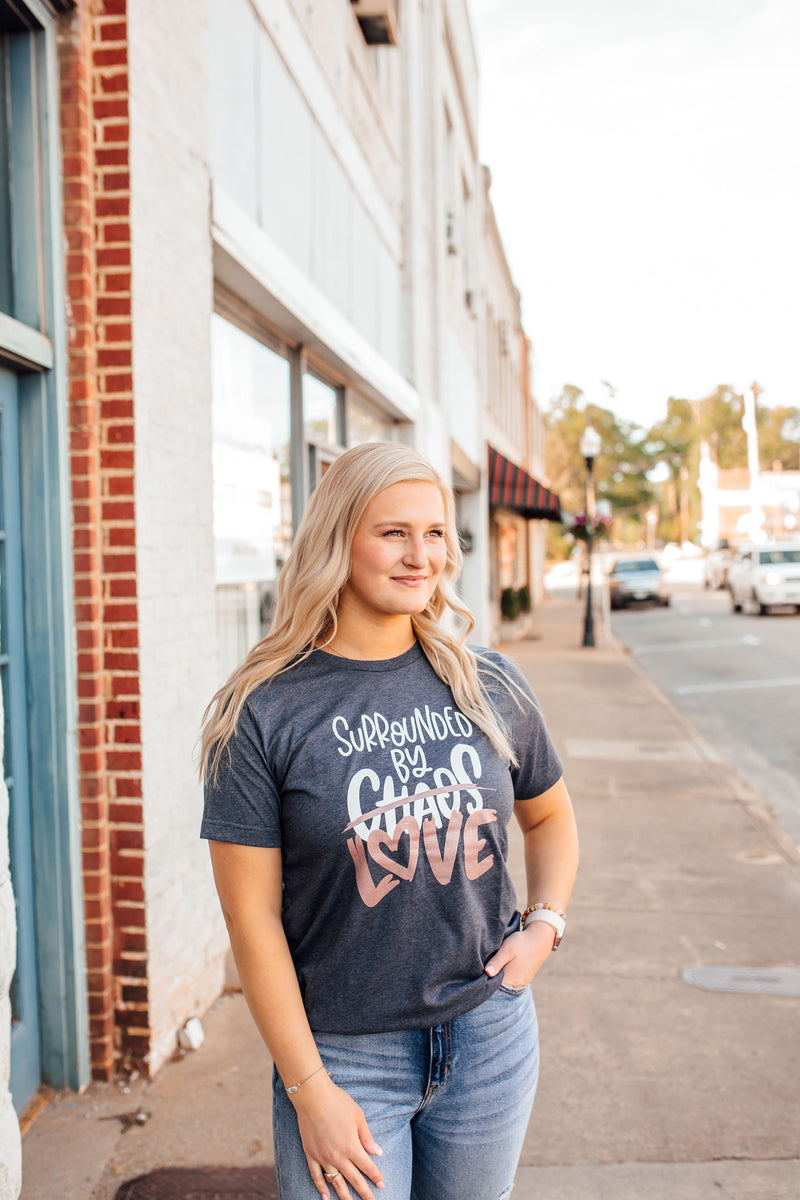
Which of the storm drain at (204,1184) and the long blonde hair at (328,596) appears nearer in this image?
the long blonde hair at (328,596)

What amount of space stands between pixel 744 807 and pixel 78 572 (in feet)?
18.5

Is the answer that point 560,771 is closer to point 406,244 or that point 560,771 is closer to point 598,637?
point 406,244

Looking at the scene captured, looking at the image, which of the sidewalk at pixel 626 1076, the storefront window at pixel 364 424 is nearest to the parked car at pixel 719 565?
the storefront window at pixel 364 424

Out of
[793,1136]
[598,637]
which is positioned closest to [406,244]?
[793,1136]

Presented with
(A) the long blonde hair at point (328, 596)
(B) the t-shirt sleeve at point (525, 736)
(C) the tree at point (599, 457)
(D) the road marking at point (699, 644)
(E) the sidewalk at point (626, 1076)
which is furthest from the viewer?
(C) the tree at point (599, 457)

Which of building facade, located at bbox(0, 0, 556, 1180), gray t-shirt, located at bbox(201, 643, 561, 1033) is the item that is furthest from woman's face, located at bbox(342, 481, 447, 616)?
building facade, located at bbox(0, 0, 556, 1180)

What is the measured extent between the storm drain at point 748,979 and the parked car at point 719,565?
3234 cm

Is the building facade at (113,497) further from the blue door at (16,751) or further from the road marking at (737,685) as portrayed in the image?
the road marking at (737,685)

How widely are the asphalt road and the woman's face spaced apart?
558cm

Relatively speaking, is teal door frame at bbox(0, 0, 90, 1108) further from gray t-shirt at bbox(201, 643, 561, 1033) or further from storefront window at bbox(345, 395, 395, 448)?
storefront window at bbox(345, 395, 395, 448)

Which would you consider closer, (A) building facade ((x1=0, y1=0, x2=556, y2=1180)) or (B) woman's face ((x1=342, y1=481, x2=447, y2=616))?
(B) woman's face ((x1=342, y1=481, x2=447, y2=616))

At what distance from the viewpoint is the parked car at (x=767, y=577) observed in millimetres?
23703

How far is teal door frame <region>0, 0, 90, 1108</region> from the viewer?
3.08 m

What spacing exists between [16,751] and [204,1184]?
143 centimetres
